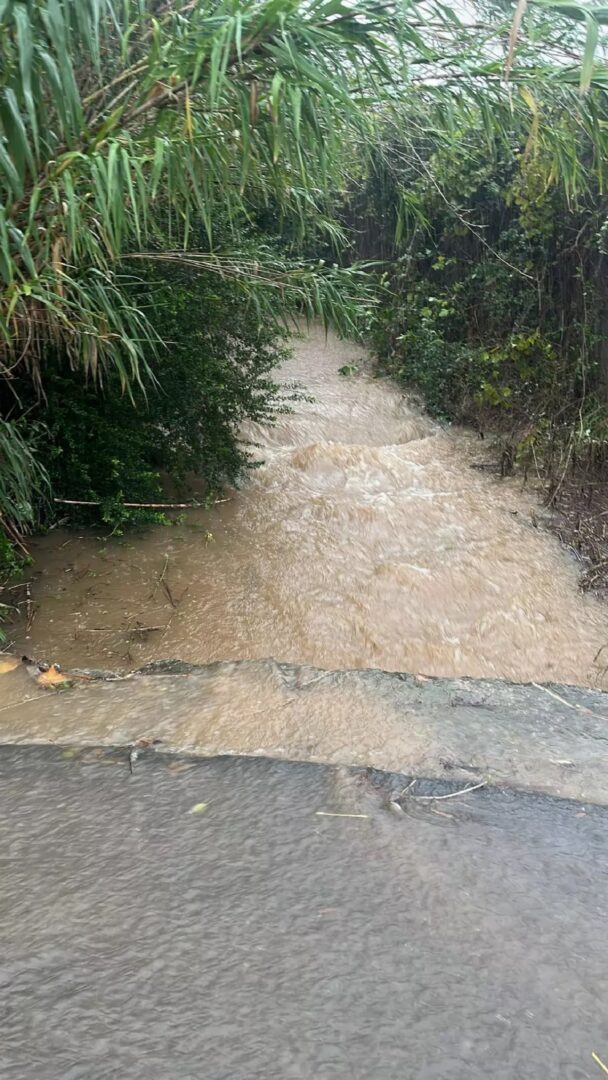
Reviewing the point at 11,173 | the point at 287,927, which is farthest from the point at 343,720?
the point at 11,173

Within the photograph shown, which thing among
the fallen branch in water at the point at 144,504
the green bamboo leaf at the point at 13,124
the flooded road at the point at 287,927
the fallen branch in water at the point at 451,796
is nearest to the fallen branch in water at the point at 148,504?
the fallen branch in water at the point at 144,504

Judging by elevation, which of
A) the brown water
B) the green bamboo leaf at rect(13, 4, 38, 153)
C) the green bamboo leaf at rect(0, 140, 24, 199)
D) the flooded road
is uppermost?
the green bamboo leaf at rect(13, 4, 38, 153)

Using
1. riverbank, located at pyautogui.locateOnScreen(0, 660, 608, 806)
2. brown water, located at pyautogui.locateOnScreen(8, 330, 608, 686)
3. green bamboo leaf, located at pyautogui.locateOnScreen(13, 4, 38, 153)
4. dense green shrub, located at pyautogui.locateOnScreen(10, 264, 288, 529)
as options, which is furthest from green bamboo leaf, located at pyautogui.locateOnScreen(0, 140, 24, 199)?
brown water, located at pyautogui.locateOnScreen(8, 330, 608, 686)

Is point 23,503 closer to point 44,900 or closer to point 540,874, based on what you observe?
point 44,900

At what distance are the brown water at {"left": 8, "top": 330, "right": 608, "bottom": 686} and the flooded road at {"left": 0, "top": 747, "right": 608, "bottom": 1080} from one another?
1.41 m

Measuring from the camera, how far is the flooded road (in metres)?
1.48

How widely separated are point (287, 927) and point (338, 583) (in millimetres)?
2805

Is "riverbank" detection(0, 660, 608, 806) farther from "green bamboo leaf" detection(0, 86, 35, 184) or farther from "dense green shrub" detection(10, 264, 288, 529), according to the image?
"green bamboo leaf" detection(0, 86, 35, 184)

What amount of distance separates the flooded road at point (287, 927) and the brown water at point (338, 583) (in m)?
1.41

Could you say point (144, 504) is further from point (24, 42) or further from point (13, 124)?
point (24, 42)

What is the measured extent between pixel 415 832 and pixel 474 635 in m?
2.07

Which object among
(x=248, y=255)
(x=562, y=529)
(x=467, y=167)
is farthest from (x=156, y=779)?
(x=467, y=167)

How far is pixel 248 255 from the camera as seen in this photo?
403 centimetres

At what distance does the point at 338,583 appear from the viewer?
4.50 m
